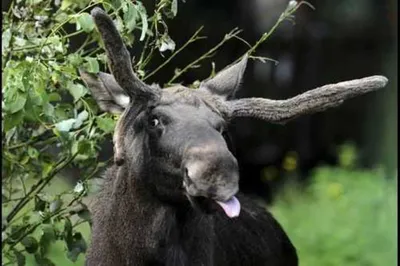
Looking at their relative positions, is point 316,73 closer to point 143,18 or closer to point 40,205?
point 40,205

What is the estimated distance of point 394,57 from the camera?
11430mm

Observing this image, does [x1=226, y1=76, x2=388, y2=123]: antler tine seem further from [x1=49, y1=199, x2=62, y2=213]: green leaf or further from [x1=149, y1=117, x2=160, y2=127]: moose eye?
[x1=49, y1=199, x2=62, y2=213]: green leaf

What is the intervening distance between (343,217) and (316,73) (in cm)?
329

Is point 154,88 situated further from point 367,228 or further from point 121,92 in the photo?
point 367,228

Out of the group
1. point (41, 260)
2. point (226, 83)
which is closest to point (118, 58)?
point (226, 83)

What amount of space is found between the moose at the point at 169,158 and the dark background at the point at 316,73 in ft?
20.6

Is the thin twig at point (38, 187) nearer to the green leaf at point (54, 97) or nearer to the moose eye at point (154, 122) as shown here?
the green leaf at point (54, 97)

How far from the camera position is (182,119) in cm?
430

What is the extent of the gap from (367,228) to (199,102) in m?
4.17

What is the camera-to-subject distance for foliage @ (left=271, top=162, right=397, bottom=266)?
7.99 meters

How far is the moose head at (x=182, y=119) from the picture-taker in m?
4.08

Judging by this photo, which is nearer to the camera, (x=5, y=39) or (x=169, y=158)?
(x=169, y=158)

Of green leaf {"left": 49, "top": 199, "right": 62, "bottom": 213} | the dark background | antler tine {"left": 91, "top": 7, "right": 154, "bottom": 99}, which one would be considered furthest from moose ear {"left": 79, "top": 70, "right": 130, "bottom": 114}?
the dark background

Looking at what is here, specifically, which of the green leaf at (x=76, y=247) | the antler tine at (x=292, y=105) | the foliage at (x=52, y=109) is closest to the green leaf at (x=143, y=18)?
the foliage at (x=52, y=109)
